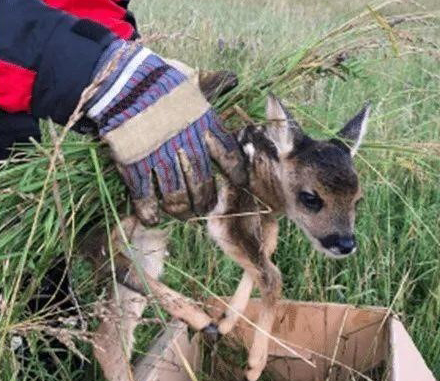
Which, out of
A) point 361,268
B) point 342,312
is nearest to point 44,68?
point 342,312

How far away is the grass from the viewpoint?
2.06 m

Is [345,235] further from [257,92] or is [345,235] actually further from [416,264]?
[416,264]

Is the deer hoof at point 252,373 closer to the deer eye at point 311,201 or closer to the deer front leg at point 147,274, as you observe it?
the deer front leg at point 147,274

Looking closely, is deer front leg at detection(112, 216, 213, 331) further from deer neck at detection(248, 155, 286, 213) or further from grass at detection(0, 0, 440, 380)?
deer neck at detection(248, 155, 286, 213)

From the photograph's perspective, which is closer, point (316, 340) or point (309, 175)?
point (309, 175)

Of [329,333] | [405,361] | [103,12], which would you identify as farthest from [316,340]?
[103,12]

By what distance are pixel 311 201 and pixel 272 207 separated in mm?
158

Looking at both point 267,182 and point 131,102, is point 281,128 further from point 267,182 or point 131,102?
point 131,102

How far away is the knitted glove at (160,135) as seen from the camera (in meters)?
2.00

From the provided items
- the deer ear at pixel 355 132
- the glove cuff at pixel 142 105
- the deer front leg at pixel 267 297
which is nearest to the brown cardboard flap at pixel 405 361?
the deer front leg at pixel 267 297

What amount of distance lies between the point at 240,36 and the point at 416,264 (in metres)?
2.78

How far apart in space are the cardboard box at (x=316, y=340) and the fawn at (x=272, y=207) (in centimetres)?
33

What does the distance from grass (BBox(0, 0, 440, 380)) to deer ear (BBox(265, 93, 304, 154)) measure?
0.17m

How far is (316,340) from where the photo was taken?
2689mm
